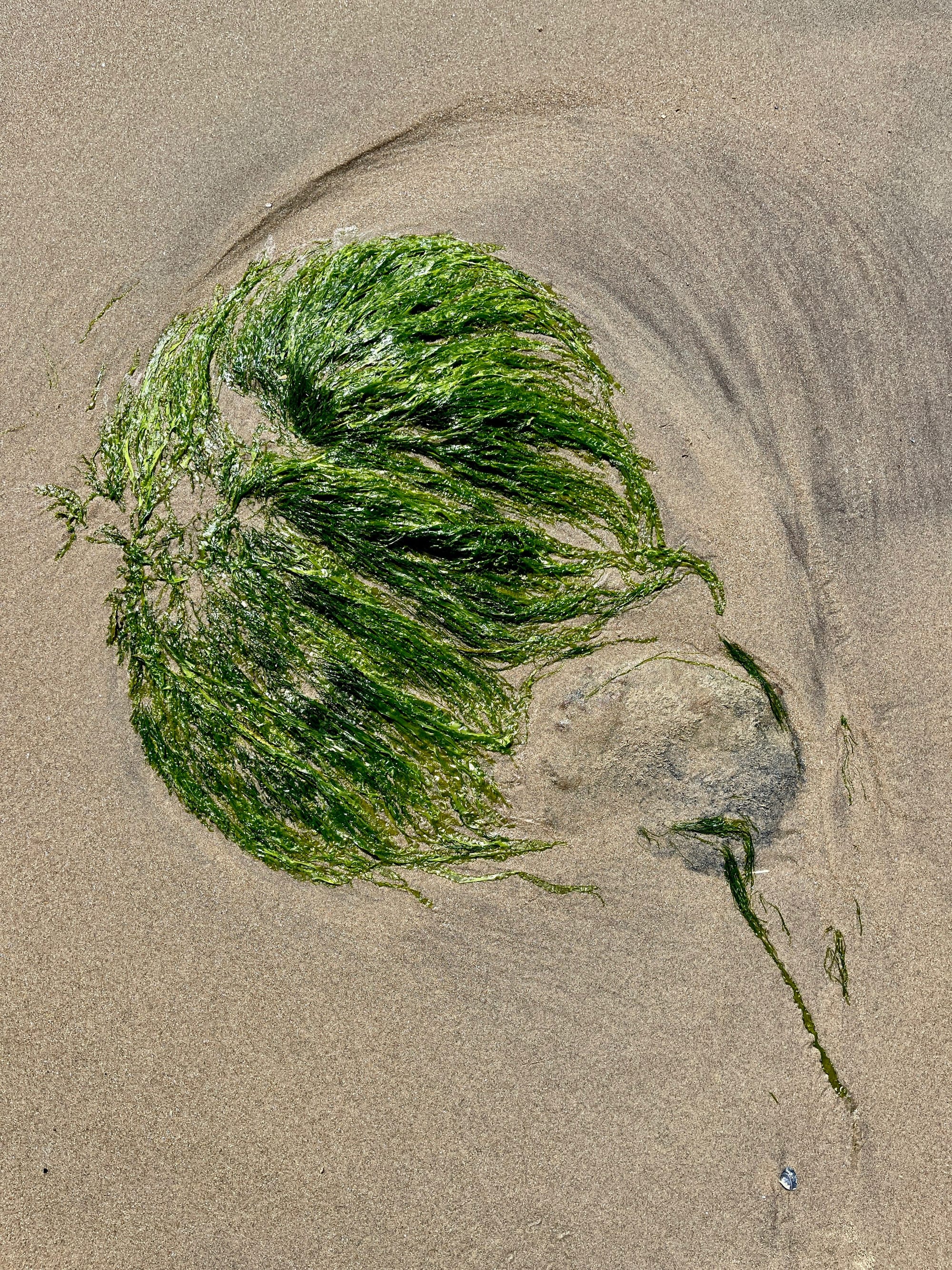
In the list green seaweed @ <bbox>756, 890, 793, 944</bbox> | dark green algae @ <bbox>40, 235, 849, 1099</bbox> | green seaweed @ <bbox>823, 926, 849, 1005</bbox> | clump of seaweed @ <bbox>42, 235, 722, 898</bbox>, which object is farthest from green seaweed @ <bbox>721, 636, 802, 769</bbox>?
green seaweed @ <bbox>823, 926, 849, 1005</bbox>

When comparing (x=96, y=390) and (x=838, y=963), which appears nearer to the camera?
(x=838, y=963)

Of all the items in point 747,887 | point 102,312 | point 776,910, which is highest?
point 102,312

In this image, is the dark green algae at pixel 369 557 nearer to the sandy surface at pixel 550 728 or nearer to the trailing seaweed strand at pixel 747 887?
the sandy surface at pixel 550 728

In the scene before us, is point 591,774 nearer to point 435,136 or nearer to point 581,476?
point 581,476

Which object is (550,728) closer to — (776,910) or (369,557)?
(369,557)

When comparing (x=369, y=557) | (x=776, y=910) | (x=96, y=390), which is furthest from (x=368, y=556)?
(x=776, y=910)

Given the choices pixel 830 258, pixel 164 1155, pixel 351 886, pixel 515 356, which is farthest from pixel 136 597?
pixel 830 258
